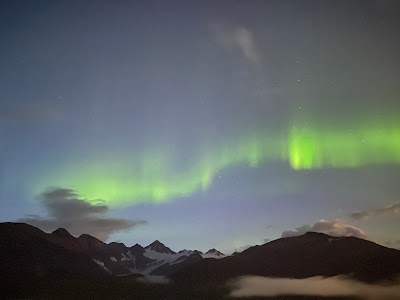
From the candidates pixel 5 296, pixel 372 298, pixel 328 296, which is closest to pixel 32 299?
pixel 5 296

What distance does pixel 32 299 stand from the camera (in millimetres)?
194375

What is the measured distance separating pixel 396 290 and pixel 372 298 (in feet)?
39.5

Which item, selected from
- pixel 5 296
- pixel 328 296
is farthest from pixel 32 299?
pixel 328 296

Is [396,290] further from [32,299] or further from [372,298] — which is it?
[32,299]

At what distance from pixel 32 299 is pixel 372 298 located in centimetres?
14935

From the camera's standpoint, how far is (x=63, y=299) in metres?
199

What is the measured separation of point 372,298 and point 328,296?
1860 cm

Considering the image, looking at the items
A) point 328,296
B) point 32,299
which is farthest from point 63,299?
point 328,296

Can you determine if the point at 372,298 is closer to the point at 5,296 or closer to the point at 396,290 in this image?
the point at 396,290

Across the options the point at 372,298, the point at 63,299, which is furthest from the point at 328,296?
the point at 63,299

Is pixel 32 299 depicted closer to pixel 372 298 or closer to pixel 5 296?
pixel 5 296

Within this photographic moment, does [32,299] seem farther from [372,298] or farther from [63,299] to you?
[372,298]

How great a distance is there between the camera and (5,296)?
194m

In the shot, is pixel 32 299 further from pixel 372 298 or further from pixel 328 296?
pixel 372 298
